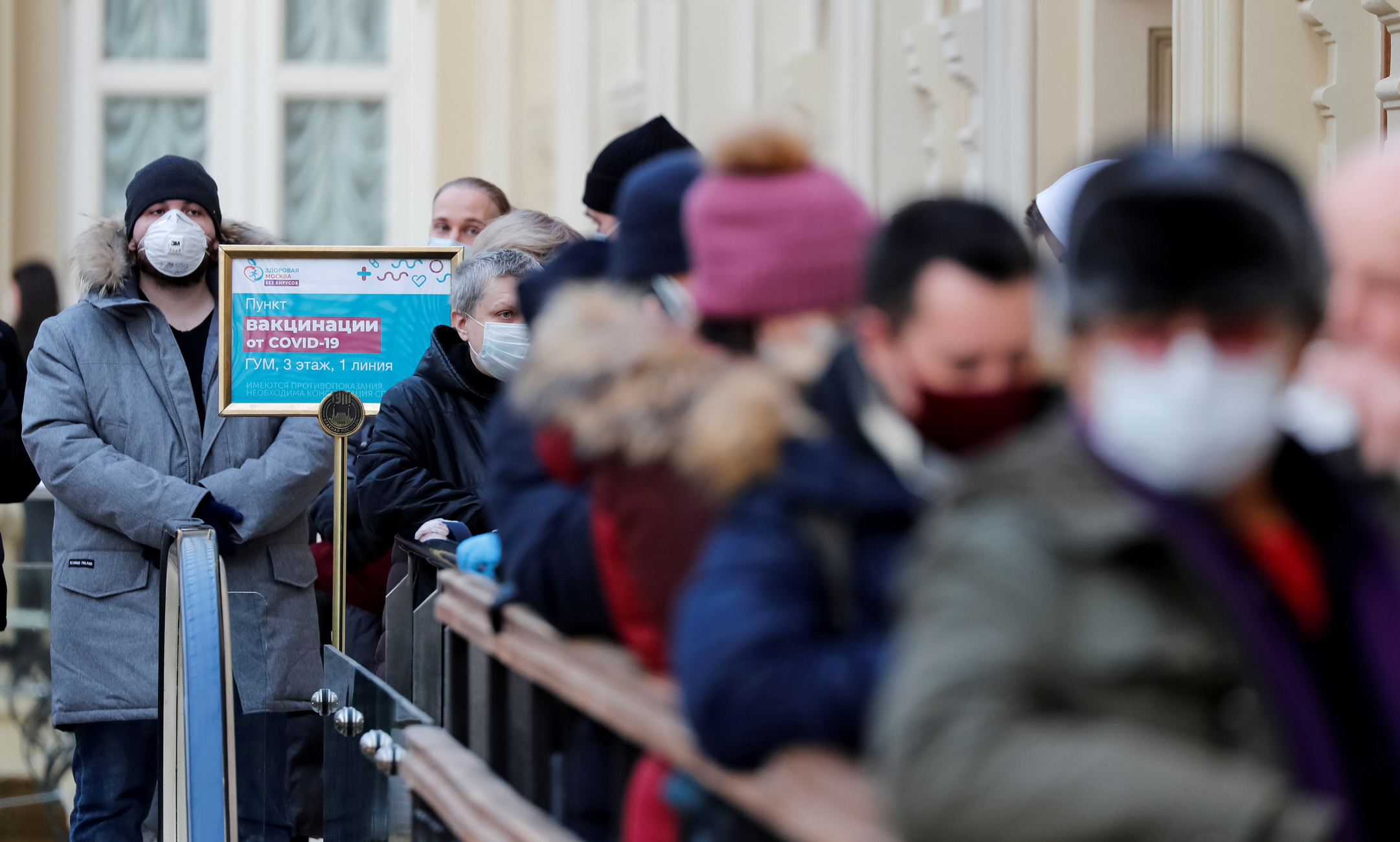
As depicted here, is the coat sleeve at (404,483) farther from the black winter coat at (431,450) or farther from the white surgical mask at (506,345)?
the white surgical mask at (506,345)

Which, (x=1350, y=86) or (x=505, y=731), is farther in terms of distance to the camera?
(x=1350, y=86)

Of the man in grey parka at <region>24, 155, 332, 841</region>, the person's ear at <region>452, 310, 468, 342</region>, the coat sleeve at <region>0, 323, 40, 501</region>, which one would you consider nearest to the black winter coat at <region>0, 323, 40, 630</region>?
the coat sleeve at <region>0, 323, 40, 501</region>

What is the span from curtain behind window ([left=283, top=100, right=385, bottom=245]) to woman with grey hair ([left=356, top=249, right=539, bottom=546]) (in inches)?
399

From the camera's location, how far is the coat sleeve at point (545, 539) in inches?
83.0

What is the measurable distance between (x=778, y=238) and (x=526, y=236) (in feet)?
8.83

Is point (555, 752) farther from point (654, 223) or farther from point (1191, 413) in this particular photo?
point (1191, 413)

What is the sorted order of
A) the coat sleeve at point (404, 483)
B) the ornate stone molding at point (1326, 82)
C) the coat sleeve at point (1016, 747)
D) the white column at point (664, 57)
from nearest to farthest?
the coat sleeve at point (1016, 747) → the ornate stone molding at point (1326, 82) → the coat sleeve at point (404, 483) → the white column at point (664, 57)

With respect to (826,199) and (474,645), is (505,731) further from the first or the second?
(826,199)

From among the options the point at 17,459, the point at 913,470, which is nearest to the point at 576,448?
the point at 913,470

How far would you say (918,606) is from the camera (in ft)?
4.24

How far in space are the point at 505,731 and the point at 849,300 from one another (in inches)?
37.3

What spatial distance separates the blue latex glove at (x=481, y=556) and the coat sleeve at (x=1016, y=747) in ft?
6.17

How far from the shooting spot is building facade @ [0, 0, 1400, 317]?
4270 mm

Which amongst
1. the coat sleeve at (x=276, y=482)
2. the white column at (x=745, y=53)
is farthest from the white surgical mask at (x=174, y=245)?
the white column at (x=745, y=53)
